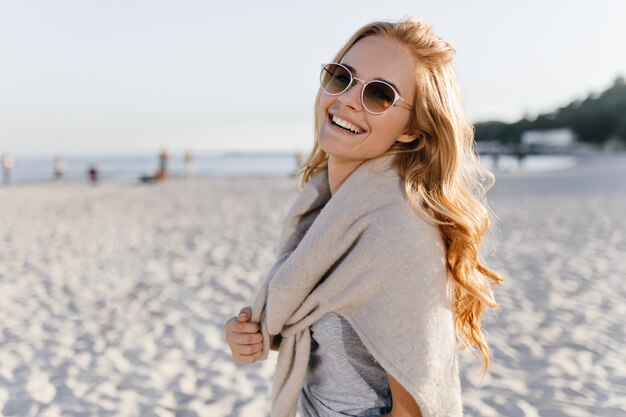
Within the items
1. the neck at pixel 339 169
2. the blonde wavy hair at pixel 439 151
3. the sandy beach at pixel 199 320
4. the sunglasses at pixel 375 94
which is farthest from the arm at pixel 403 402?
the sandy beach at pixel 199 320

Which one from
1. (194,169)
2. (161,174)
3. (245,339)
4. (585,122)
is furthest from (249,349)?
(585,122)

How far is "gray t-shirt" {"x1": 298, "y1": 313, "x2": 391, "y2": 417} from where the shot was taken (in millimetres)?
1307

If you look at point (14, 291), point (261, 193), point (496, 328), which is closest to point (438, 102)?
point (496, 328)

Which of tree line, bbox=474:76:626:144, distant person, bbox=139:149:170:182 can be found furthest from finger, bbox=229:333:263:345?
tree line, bbox=474:76:626:144

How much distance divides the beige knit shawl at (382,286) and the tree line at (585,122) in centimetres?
8196

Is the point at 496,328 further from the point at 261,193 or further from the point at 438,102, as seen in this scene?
the point at 261,193

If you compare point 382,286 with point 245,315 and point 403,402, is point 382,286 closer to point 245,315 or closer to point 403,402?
point 403,402

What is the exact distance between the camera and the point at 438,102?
4.27 feet

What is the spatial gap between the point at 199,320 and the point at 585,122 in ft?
285

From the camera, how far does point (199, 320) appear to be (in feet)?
16.3

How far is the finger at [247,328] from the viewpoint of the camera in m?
1.43

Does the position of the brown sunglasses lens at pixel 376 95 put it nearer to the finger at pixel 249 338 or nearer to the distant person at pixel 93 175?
the finger at pixel 249 338

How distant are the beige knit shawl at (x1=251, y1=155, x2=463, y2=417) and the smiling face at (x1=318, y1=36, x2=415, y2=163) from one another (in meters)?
0.05

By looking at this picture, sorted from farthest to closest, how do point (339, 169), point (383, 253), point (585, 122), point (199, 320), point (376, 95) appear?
1. point (585, 122)
2. point (199, 320)
3. point (339, 169)
4. point (376, 95)
5. point (383, 253)
